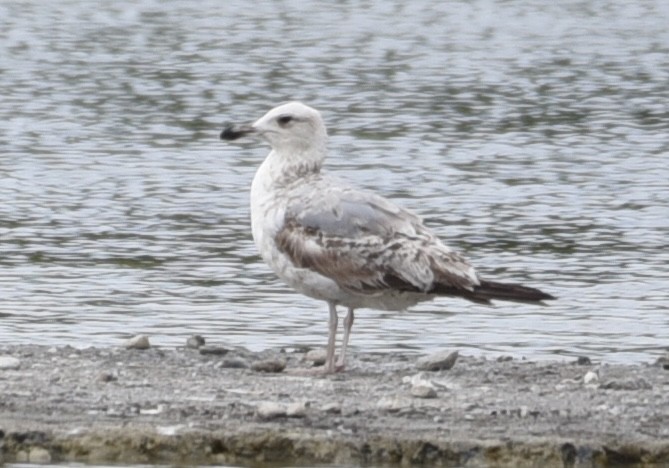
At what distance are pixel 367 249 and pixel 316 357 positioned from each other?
92 cm

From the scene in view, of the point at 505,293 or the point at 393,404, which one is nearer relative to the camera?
the point at 393,404

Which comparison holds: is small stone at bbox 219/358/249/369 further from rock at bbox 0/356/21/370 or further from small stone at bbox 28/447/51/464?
small stone at bbox 28/447/51/464

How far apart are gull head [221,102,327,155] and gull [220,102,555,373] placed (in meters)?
0.23

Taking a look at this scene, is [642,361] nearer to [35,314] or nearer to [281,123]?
[281,123]

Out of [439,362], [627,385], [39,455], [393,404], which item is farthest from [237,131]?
[39,455]

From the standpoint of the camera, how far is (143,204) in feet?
55.7

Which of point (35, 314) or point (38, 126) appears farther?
point (38, 126)

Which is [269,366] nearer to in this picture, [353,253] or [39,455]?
[353,253]

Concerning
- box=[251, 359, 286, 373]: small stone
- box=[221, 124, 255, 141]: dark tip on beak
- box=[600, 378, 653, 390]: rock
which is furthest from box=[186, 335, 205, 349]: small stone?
box=[600, 378, 653, 390]: rock

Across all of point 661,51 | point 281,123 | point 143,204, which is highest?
point 281,123

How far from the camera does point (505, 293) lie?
9539mm

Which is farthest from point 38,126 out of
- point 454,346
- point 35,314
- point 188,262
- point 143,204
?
point 454,346

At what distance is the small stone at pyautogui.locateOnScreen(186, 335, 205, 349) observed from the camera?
10.7 metres

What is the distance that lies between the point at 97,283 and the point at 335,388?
4.44 m
